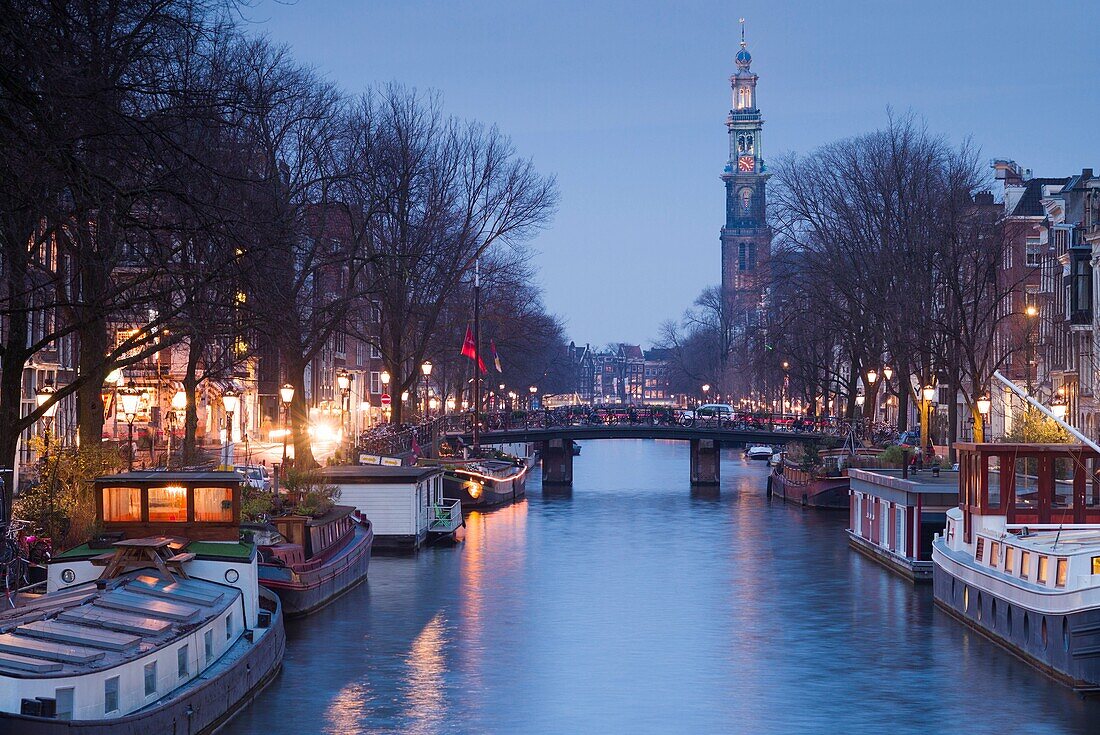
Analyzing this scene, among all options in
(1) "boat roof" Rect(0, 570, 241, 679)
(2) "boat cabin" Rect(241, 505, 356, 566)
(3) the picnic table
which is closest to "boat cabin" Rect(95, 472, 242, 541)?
(3) the picnic table

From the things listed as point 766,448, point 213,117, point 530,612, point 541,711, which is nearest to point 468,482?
point 530,612

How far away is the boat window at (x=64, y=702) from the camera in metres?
19.9

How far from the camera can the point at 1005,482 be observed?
37062 mm

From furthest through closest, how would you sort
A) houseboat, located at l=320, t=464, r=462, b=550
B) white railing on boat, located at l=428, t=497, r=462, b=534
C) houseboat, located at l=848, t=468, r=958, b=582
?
white railing on boat, located at l=428, t=497, r=462, b=534 < houseboat, located at l=320, t=464, r=462, b=550 < houseboat, located at l=848, t=468, r=958, b=582

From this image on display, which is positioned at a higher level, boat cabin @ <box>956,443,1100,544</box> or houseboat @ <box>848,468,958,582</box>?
boat cabin @ <box>956,443,1100,544</box>

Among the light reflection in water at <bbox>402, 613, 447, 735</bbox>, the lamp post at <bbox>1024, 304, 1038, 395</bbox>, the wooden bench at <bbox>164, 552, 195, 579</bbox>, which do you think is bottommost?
the light reflection in water at <bbox>402, 613, 447, 735</bbox>

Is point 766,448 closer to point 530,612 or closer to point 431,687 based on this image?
point 530,612

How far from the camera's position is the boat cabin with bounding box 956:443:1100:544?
36.6m

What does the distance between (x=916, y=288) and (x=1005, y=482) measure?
3384 cm

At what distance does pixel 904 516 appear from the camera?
49.5 meters

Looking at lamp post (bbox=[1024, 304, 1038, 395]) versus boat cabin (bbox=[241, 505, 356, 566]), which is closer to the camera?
boat cabin (bbox=[241, 505, 356, 566])

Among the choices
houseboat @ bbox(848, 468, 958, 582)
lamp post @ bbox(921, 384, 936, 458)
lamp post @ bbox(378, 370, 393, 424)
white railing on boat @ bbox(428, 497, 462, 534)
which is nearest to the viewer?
houseboat @ bbox(848, 468, 958, 582)

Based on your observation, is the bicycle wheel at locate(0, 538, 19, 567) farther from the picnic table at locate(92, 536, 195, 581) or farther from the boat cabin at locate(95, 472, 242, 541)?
the picnic table at locate(92, 536, 195, 581)

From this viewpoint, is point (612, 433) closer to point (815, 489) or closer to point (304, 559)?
point (815, 489)
